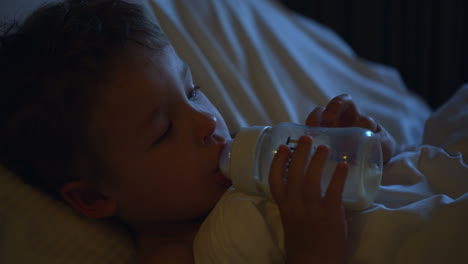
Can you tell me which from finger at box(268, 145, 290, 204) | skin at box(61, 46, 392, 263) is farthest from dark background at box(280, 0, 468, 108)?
finger at box(268, 145, 290, 204)

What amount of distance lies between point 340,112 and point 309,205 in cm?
29

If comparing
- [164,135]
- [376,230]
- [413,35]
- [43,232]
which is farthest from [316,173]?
[413,35]

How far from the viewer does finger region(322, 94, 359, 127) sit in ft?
2.84

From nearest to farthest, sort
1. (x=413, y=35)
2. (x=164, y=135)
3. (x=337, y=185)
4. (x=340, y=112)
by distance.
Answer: (x=337, y=185) → (x=164, y=135) → (x=340, y=112) → (x=413, y=35)

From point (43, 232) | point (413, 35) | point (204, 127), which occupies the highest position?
point (204, 127)

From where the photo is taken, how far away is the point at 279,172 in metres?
0.66

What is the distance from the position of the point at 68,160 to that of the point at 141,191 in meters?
0.14

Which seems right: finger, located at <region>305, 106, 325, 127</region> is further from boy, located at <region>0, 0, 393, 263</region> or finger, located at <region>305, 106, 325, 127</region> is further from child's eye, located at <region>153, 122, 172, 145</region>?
child's eye, located at <region>153, 122, 172, 145</region>

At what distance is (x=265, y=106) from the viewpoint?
43.2 inches

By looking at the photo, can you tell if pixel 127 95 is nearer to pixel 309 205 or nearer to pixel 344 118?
pixel 309 205

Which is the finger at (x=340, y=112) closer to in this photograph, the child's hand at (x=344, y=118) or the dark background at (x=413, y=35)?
the child's hand at (x=344, y=118)

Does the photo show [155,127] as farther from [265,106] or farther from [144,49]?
[265,106]

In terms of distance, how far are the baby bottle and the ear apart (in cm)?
24

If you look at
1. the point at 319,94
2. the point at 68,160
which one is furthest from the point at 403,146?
the point at 68,160
